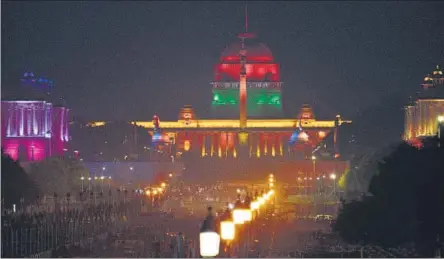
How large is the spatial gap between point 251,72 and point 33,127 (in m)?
57.8

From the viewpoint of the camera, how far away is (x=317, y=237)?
1810 inches

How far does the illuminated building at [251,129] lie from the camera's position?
4464 inches

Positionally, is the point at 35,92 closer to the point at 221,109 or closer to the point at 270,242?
the point at 221,109

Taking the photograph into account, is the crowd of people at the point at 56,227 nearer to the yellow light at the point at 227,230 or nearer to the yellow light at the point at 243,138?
the yellow light at the point at 227,230

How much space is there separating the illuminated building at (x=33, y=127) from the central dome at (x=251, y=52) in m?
48.5

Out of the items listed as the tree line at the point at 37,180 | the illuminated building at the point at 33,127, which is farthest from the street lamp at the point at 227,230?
the illuminated building at the point at 33,127

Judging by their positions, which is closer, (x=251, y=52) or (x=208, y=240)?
(x=208, y=240)

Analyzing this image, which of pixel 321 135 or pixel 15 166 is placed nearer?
pixel 15 166

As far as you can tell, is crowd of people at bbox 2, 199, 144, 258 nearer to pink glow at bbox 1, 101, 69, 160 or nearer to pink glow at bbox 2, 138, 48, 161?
pink glow at bbox 2, 138, 48, 161

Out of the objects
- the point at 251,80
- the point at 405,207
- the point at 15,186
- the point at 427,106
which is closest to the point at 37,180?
the point at 15,186

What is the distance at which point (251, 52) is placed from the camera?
160750 mm

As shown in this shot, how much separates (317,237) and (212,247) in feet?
73.8

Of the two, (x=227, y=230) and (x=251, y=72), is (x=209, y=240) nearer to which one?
(x=227, y=230)

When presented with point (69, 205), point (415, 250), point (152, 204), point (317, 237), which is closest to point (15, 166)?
point (69, 205)
